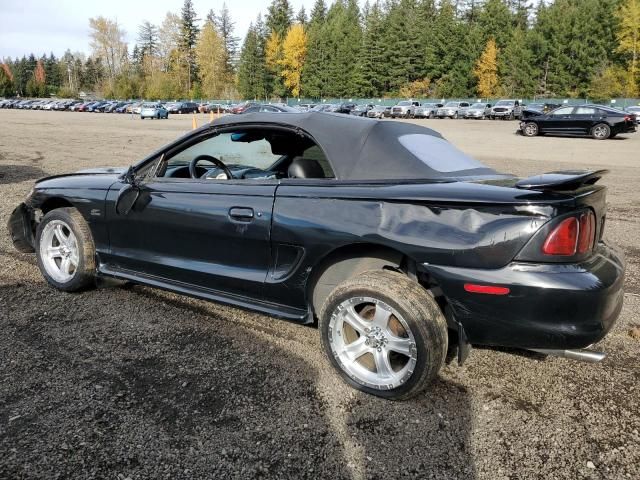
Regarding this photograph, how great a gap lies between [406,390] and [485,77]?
77597 millimetres

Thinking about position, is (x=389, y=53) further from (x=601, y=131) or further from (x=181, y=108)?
(x=601, y=131)

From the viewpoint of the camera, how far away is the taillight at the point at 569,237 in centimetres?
252

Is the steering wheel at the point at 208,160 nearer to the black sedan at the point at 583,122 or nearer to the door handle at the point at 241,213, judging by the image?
the door handle at the point at 241,213

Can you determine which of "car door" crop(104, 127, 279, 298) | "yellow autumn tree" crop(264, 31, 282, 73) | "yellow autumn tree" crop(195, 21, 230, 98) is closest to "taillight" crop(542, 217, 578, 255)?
"car door" crop(104, 127, 279, 298)

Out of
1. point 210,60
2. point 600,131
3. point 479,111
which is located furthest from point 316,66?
point 600,131

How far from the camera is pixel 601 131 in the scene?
23.5 meters

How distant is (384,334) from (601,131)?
24212 millimetres

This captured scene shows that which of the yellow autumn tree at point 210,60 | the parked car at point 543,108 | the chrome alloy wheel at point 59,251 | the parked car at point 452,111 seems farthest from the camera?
the yellow autumn tree at point 210,60

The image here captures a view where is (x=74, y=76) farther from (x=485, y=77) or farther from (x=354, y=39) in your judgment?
(x=485, y=77)

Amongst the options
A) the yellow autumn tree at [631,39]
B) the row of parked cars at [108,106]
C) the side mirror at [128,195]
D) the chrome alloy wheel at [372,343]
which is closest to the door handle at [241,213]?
the chrome alloy wheel at [372,343]

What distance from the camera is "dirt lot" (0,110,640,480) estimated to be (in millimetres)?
2391

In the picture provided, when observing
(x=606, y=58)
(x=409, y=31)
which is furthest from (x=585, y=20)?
(x=409, y=31)

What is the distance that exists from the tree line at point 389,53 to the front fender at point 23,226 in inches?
2603

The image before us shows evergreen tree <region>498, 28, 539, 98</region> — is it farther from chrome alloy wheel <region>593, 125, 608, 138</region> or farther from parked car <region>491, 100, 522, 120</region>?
chrome alloy wheel <region>593, 125, 608, 138</region>
